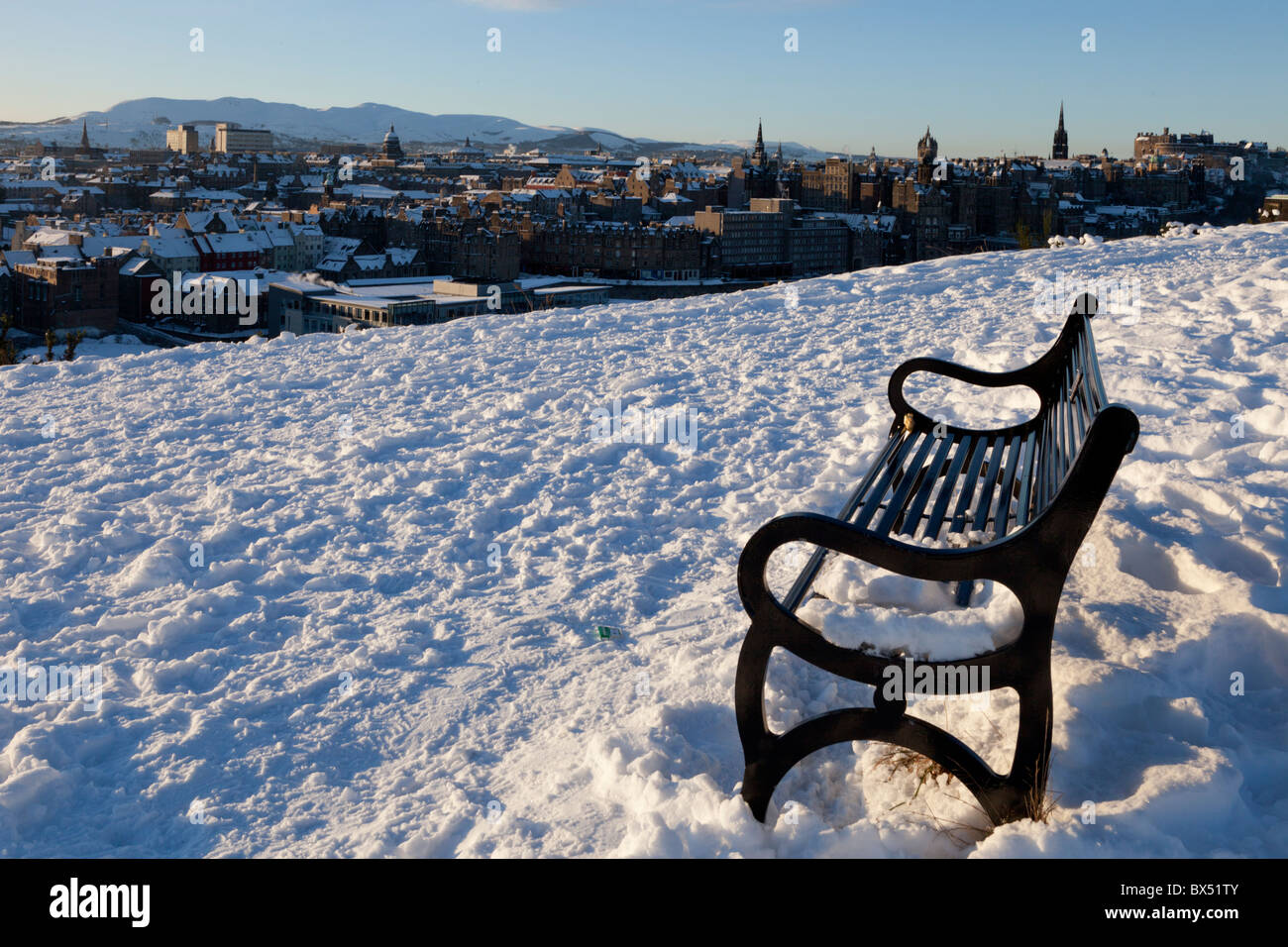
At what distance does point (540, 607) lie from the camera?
3986 mm

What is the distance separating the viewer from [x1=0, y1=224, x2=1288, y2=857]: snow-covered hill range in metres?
2.60

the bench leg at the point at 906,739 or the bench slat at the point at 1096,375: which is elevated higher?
the bench slat at the point at 1096,375

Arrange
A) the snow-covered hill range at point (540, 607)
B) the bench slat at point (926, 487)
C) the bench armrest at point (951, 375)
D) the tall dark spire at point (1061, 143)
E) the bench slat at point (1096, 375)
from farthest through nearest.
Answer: the tall dark spire at point (1061, 143)
the bench armrest at point (951, 375)
the bench slat at point (926, 487)
the bench slat at point (1096, 375)
the snow-covered hill range at point (540, 607)

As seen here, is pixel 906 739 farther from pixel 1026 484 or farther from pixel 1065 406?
pixel 1065 406

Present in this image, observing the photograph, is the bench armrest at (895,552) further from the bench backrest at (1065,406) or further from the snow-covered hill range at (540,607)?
the snow-covered hill range at (540,607)

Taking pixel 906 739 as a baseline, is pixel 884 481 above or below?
above

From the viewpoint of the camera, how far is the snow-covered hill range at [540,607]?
2.60 meters

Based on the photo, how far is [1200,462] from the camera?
14.7 ft

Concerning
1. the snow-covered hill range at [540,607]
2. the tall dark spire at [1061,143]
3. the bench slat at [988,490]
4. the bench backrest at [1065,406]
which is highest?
the tall dark spire at [1061,143]

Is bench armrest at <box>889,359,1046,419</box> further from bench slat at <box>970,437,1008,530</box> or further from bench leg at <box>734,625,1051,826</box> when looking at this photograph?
bench leg at <box>734,625,1051,826</box>

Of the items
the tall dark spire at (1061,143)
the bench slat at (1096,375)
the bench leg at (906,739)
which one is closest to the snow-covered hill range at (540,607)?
the bench leg at (906,739)

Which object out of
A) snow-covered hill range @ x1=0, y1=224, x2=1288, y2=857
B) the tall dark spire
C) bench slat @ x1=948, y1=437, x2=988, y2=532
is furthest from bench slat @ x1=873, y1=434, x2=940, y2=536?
the tall dark spire

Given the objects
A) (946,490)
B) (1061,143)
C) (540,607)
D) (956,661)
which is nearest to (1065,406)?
(946,490)
